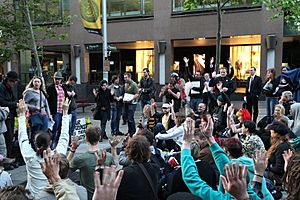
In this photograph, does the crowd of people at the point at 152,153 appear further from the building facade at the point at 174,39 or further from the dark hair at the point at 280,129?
the building facade at the point at 174,39

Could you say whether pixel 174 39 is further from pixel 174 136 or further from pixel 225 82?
pixel 174 136

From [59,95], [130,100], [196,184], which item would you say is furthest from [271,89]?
[196,184]

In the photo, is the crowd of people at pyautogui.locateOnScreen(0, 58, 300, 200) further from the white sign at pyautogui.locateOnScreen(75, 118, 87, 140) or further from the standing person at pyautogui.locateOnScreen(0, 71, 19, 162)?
the white sign at pyautogui.locateOnScreen(75, 118, 87, 140)

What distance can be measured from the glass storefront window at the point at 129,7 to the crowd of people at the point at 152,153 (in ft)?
40.9

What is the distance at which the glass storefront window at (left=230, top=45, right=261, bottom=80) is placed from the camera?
871 inches

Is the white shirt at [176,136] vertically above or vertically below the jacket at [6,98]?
below

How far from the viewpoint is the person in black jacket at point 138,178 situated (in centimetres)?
323

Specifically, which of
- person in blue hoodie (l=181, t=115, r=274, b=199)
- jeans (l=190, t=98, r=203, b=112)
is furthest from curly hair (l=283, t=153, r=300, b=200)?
jeans (l=190, t=98, r=203, b=112)

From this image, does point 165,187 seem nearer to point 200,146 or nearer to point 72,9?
point 200,146

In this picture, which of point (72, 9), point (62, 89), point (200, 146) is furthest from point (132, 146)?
point (72, 9)

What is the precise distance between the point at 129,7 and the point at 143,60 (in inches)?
153

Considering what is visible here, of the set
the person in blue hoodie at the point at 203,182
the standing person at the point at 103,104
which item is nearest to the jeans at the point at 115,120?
the standing person at the point at 103,104

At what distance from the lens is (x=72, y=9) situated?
2448cm

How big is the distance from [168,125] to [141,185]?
5.08 metres
